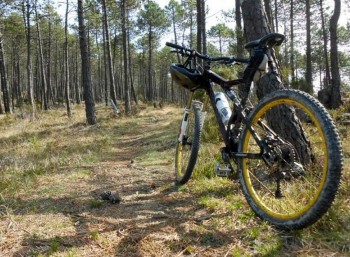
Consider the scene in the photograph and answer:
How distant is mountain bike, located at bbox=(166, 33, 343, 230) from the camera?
7.25 ft

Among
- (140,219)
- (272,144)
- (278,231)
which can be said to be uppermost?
(272,144)

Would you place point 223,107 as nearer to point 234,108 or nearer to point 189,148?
point 234,108

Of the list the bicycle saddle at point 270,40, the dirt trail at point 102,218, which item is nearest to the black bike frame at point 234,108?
the bicycle saddle at point 270,40

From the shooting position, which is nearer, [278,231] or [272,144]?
[278,231]

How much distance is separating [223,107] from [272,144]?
0.95 m

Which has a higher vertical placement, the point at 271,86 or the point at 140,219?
the point at 271,86

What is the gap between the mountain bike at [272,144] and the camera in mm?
2209

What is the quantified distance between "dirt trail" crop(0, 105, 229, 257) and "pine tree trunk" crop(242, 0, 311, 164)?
1.33m

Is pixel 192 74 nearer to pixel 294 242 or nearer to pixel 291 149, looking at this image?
pixel 291 149

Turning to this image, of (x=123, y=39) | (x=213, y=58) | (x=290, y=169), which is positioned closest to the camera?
(x=290, y=169)

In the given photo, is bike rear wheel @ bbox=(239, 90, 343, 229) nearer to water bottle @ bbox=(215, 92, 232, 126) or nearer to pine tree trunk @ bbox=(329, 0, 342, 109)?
water bottle @ bbox=(215, 92, 232, 126)

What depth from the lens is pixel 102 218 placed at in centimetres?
322

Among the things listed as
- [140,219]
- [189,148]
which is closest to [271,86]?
[189,148]

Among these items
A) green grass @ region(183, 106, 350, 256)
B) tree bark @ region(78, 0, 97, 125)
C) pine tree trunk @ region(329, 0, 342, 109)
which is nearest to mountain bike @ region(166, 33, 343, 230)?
green grass @ region(183, 106, 350, 256)
